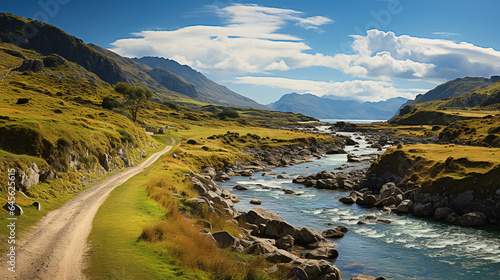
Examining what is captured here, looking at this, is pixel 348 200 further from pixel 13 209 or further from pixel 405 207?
pixel 13 209

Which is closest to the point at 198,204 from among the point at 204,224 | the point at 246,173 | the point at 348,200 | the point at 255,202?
the point at 204,224

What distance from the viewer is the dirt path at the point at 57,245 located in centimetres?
1436

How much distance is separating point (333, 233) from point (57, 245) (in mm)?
25258

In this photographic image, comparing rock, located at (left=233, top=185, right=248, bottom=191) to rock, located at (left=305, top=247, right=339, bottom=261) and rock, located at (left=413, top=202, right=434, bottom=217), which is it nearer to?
rock, located at (left=413, top=202, right=434, bottom=217)

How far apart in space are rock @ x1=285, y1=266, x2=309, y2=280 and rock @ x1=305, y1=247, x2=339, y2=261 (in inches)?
303

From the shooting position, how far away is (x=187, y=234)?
20.3 m

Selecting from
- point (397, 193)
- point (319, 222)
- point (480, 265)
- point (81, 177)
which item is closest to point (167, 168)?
point (81, 177)

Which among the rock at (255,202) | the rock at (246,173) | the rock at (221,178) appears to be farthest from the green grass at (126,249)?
the rock at (246,173)

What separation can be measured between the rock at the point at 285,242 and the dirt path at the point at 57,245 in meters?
15.5

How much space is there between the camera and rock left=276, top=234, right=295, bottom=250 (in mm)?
27562

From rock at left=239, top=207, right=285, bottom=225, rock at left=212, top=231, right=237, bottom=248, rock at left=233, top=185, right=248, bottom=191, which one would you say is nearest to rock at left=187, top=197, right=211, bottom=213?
rock at left=239, top=207, right=285, bottom=225

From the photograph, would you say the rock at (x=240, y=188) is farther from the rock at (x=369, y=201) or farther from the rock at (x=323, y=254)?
the rock at (x=323, y=254)

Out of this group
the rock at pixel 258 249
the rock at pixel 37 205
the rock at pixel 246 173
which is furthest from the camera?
the rock at pixel 246 173

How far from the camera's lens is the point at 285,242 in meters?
27.9
